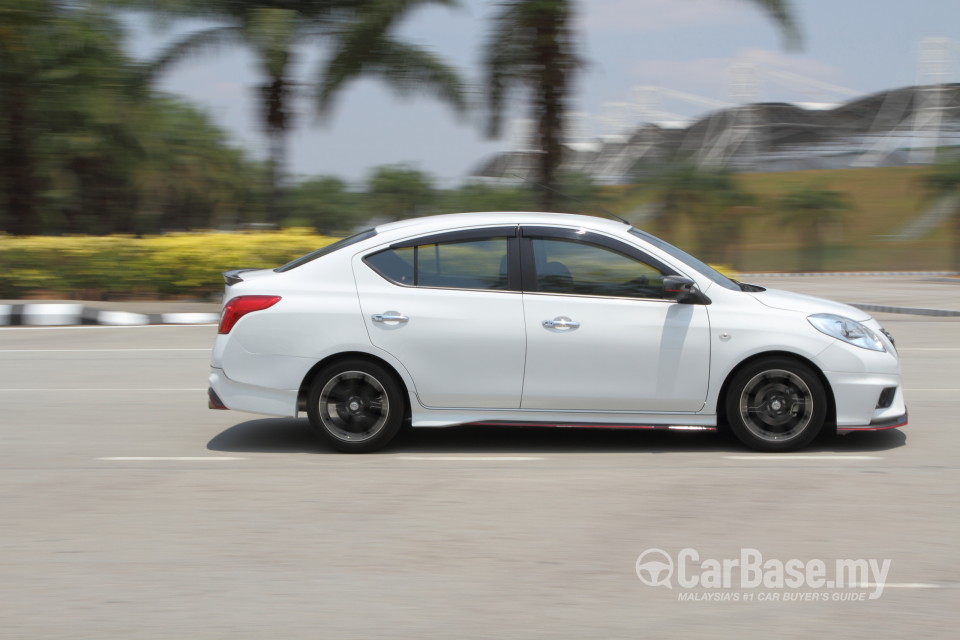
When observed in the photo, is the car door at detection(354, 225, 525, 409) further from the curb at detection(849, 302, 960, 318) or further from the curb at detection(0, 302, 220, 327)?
the curb at detection(849, 302, 960, 318)

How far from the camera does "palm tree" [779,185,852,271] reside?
177 ft

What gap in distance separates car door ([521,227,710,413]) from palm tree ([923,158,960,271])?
40483mm

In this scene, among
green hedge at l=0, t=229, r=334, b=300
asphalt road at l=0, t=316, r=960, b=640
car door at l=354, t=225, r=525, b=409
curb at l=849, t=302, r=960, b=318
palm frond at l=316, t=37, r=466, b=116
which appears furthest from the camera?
palm frond at l=316, t=37, r=466, b=116

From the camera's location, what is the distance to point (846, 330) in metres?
6.80

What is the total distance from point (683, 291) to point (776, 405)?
36.8 inches

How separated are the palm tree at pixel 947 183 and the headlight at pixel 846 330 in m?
39.9

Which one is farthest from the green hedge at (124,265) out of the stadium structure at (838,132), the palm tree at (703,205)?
the stadium structure at (838,132)

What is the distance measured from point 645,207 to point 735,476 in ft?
141

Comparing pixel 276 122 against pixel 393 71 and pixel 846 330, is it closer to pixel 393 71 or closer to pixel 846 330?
pixel 393 71

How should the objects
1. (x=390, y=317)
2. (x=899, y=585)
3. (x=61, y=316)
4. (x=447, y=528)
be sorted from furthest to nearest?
(x=61, y=316) < (x=390, y=317) < (x=447, y=528) < (x=899, y=585)

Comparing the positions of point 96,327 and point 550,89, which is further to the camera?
point 550,89

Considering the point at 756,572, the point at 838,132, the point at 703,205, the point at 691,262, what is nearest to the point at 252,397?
the point at 691,262

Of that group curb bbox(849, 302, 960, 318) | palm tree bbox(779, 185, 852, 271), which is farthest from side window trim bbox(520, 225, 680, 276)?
palm tree bbox(779, 185, 852, 271)

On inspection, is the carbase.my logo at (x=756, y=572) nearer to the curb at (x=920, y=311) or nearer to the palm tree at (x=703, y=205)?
the curb at (x=920, y=311)
